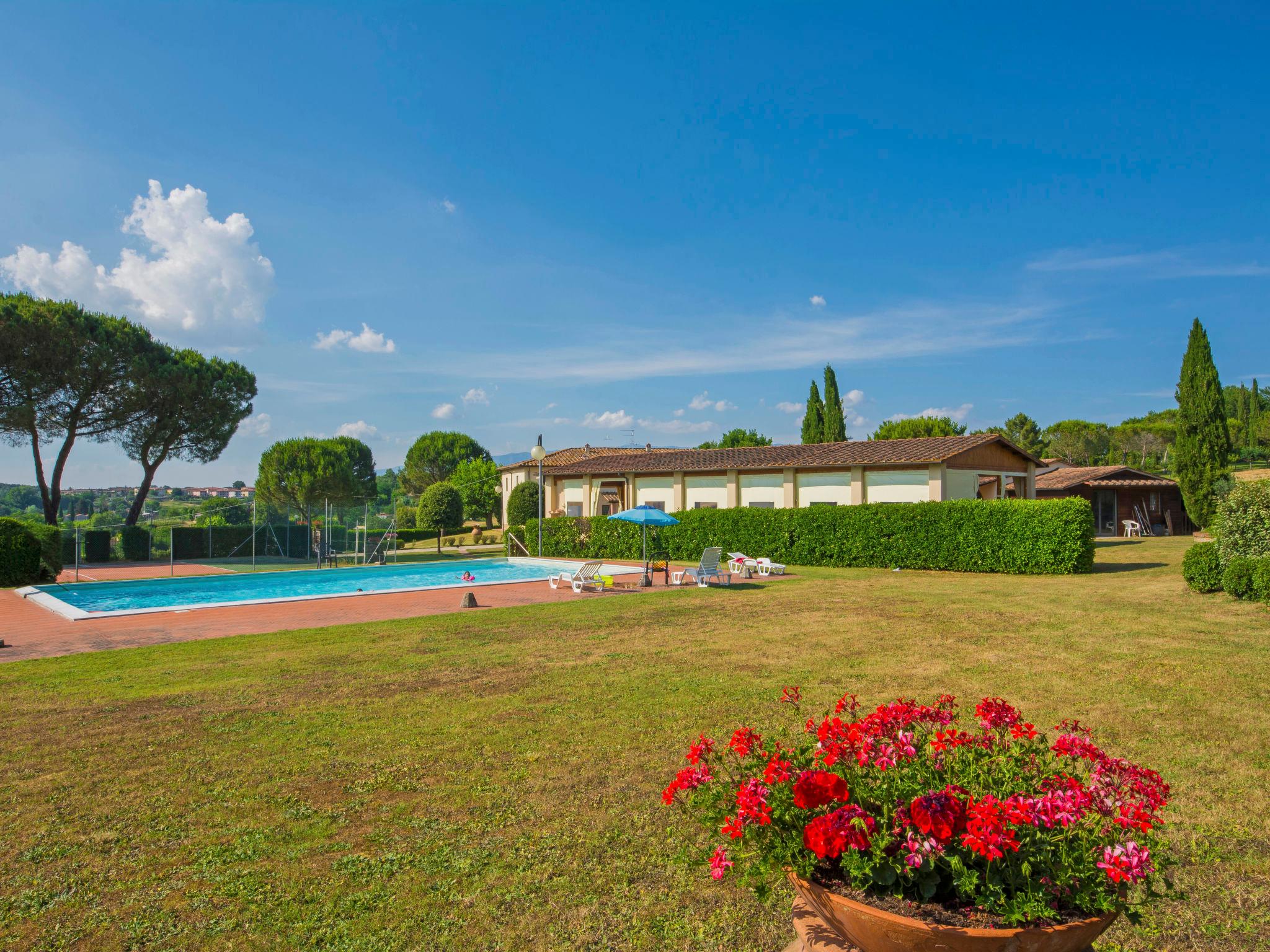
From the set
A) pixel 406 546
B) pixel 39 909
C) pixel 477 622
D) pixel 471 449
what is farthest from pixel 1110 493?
pixel 471 449

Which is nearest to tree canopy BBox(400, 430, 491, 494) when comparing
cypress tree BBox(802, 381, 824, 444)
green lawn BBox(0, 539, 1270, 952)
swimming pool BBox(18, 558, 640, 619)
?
cypress tree BBox(802, 381, 824, 444)

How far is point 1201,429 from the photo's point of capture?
1171 inches

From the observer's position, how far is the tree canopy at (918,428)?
53562 millimetres

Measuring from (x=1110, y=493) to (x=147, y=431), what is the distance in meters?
46.8

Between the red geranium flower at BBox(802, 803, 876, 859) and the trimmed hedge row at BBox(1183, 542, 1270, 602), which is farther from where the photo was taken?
the trimmed hedge row at BBox(1183, 542, 1270, 602)

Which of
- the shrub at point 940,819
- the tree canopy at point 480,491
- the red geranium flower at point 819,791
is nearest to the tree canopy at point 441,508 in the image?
the tree canopy at point 480,491

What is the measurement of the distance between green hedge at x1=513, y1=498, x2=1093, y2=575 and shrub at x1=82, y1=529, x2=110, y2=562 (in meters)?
21.0

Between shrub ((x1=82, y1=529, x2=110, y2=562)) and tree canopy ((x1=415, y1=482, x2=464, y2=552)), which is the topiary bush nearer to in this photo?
shrub ((x1=82, y1=529, x2=110, y2=562))

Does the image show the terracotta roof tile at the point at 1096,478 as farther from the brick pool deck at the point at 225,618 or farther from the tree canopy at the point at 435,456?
the tree canopy at the point at 435,456

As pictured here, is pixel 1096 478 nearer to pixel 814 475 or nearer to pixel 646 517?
pixel 814 475

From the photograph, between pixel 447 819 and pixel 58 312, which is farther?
pixel 58 312

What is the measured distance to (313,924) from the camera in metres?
3.22

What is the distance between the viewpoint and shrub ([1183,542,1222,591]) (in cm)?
1334

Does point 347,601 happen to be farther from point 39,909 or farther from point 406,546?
point 406,546
